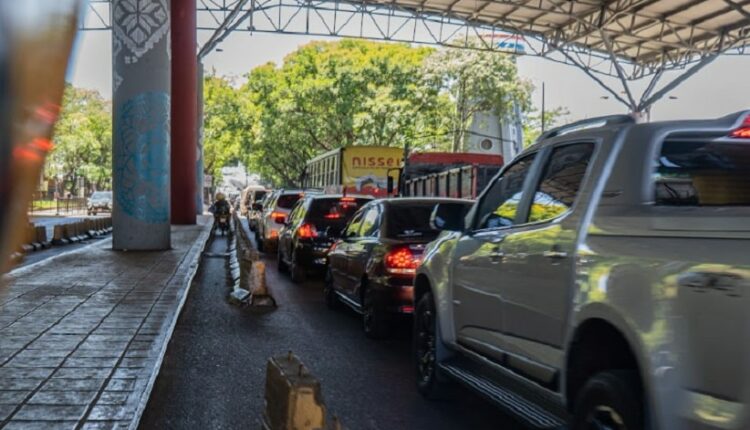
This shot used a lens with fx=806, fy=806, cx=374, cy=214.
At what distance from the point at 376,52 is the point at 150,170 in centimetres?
3004

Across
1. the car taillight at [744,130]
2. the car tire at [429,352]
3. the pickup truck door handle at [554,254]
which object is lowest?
the car tire at [429,352]

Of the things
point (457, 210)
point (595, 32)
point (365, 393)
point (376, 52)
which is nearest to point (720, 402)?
point (457, 210)

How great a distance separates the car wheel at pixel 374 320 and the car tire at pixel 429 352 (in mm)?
1884

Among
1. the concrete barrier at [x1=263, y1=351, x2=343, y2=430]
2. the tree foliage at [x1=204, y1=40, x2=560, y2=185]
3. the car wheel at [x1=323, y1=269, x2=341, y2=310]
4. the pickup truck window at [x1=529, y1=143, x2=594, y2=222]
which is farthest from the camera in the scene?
the tree foliage at [x1=204, y1=40, x2=560, y2=185]

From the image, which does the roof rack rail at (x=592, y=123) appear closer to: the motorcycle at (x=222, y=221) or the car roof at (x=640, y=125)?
the car roof at (x=640, y=125)

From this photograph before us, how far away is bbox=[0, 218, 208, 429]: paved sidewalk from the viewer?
5469 millimetres

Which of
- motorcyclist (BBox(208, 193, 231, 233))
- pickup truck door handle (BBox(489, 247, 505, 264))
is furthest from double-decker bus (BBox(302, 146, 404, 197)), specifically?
pickup truck door handle (BBox(489, 247, 505, 264))

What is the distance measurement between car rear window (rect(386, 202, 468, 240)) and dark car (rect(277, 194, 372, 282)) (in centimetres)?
411

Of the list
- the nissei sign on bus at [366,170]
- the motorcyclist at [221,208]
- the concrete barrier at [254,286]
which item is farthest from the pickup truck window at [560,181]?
the nissei sign on bus at [366,170]

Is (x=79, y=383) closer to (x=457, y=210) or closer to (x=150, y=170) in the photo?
(x=457, y=210)

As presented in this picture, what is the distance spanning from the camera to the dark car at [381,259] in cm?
847

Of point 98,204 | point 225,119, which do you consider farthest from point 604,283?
point 225,119

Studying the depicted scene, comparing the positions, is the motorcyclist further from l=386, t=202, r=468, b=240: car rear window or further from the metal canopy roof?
l=386, t=202, r=468, b=240: car rear window

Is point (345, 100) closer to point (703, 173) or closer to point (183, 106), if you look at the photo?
point (183, 106)
